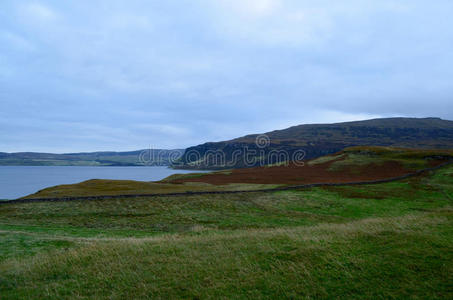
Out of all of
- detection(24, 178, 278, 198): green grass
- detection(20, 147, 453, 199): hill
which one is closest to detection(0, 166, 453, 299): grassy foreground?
detection(24, 178, 278, 198): green grass

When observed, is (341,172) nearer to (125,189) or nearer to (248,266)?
(125,189)

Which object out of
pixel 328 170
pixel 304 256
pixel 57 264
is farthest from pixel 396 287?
pixel 328 170

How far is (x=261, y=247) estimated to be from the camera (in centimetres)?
1191

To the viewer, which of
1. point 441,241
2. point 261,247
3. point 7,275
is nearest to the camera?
point 7,275

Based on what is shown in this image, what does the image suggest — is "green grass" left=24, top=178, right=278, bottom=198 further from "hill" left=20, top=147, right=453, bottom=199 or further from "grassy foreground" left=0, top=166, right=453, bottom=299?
"grassy foreground" left=0, top=166, right=453, bottom=299

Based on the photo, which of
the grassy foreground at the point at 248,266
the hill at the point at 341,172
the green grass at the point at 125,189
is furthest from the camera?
the hill at the point at 341,172

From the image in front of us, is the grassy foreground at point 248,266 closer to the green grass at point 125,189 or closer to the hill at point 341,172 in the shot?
the green grass at point 125,189

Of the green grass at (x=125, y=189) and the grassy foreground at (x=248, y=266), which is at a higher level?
the grassy foreground at (x=248, y=266)

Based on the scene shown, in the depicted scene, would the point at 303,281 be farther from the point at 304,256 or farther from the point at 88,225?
the point at 88,225

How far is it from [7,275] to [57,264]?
1.51 metres

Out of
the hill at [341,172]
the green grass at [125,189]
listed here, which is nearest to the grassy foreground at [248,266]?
the green grass at [125,189]

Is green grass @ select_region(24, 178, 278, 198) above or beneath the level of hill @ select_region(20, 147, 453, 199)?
beneath

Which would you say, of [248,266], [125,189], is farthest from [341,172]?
[248,266]

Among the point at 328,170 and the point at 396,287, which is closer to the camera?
the point at 396,287
